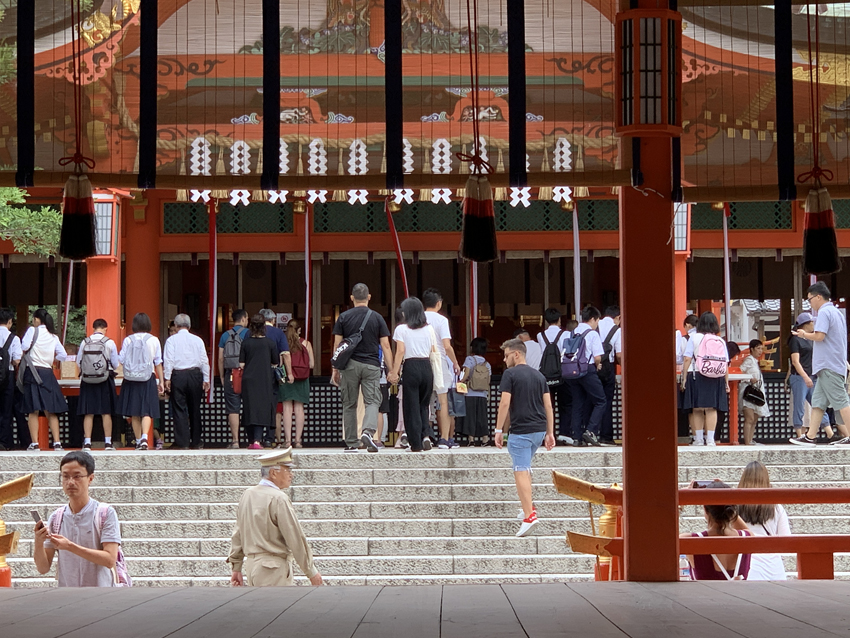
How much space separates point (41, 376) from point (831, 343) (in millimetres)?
8440

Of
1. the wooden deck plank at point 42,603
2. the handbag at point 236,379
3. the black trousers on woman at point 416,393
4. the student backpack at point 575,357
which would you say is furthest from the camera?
the handbag at point 236,379

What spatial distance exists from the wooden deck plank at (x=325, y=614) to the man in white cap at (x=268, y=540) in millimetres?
352

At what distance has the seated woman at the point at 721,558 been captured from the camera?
6.26 meters

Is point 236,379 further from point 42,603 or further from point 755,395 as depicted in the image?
point 42,603

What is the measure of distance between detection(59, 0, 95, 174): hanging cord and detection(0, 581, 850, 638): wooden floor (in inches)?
88.6

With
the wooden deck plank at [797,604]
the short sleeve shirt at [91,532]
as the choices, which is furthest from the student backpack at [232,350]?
the wooden deck plank at [797,604]

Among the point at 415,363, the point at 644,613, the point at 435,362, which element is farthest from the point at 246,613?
the point at 435,362

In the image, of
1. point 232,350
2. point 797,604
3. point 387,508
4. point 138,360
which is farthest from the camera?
point 232,350

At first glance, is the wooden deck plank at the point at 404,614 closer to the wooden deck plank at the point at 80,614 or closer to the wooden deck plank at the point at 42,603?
the wooden deck plank at the point at 80,614

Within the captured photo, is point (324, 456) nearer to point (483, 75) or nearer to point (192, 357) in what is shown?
point (192, 357)

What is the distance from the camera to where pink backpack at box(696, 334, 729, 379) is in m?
12.6

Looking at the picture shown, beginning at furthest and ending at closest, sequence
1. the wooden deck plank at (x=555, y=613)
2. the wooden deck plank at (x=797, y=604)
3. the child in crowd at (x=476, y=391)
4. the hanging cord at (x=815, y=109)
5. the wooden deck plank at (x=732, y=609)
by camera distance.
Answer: the child in crowd at (x=476, y=391) → the hanging cord at (x=815, y=109) → the wooden deck plank at (x=797, y=604) → the wooden deck plank at (x=555, y=613) → the wooden deck plank at (x=732, y=609)

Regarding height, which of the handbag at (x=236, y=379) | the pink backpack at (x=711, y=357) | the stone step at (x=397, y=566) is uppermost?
the pink backpack at (x=711, y=357)

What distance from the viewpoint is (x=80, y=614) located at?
480 cm
